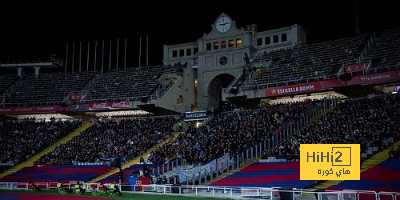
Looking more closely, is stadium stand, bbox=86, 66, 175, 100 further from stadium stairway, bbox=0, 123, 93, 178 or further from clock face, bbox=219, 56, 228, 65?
clock face, bbox=219, 56, 228, 65

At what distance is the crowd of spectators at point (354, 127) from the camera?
3261cm

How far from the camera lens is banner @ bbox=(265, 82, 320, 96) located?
143 feet

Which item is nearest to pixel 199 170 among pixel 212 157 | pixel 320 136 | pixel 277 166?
pixel 212 157

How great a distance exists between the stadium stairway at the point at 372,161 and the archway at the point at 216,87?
94.5 ft

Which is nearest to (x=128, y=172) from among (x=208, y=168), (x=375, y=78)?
(x=208, y=168)

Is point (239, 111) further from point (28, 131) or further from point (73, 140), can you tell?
point (28, 131)

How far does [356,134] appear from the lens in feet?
110

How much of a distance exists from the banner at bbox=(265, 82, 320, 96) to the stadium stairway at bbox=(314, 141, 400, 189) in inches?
485

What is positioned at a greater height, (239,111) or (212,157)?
(239,111)

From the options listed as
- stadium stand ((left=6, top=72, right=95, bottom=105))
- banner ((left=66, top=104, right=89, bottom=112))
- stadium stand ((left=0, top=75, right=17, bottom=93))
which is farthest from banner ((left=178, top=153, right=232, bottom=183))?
stadium stand ((left=0, top=75, right=17, bottom=93))

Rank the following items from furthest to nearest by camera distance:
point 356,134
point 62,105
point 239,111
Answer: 1. point 62,105
2. point 239,111
3. point 356,134

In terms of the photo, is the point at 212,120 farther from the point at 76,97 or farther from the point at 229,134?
the point at 76,97

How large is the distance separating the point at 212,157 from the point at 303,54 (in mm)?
19212

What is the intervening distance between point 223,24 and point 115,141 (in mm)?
20249
